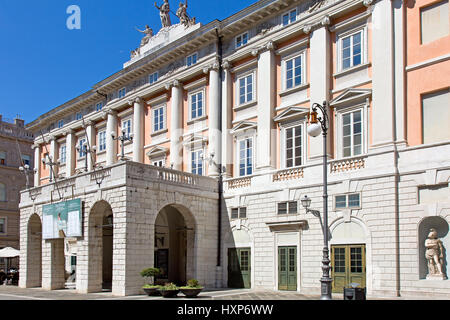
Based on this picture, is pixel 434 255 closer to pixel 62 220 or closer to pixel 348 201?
pixel 348 201

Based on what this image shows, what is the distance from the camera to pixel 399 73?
22125 mm

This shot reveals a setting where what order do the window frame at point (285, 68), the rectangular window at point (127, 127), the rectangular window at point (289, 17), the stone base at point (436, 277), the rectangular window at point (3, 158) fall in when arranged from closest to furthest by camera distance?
the stone base at point (436, 277) → the window frame at point (285, 68) → the rectangular window at point (289, 17) → the rectangular window at point (127, 127) → the rectangular window at point (3, 158)

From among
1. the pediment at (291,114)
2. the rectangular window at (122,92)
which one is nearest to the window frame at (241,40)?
the pediment at (291,114)

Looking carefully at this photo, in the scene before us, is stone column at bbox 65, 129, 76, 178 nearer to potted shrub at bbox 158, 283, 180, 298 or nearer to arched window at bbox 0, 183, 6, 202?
arched window at bbox 0, 183, 6, 202

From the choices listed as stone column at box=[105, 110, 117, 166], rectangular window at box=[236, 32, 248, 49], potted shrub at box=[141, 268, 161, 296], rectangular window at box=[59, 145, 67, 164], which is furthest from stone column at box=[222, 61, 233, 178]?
rectangular window at box=[59, 145, 67, 164]

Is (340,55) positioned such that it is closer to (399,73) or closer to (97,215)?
(399,73)

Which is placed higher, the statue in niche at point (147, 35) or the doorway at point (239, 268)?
the statue in niche at point (147, 35)

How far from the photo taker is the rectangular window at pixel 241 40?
29409 mm

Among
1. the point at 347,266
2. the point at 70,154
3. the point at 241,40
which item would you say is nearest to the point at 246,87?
the point at 241,40

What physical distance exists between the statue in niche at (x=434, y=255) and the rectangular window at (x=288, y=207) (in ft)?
22.2

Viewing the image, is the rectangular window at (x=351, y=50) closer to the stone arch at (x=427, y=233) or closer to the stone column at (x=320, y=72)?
the stone column at (x=320, y=72)

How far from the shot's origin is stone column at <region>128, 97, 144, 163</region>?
36.1 m

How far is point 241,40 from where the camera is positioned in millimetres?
29672

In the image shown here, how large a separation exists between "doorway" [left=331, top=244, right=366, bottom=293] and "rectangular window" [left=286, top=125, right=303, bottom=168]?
489 centimetres
